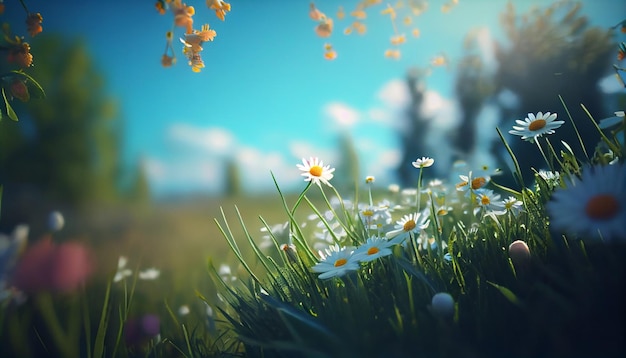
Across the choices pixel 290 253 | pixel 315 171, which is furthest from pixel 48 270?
pixel 315 171

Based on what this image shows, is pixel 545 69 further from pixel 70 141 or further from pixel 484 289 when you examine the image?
pixel 70 141

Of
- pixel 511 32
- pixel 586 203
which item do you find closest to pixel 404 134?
pixel 511 32

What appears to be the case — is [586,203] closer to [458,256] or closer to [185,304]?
[458,256]

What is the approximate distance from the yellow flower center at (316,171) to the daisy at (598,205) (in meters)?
0.61

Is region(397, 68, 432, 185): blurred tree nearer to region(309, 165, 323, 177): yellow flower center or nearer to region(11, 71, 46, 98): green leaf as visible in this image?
region(309, 165, 323, 177): yellow flower center

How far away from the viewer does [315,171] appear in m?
1.14

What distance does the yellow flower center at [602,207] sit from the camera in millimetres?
667

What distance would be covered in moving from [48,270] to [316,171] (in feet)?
3.45

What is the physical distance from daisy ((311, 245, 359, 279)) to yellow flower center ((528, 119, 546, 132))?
637 millimetres

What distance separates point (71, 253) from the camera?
1.70 m

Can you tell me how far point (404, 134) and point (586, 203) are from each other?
687 centimetres

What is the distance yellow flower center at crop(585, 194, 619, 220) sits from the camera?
67cm

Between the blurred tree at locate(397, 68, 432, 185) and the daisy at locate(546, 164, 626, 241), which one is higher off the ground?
the blurred tree at locate(397, 68, 432, 185)

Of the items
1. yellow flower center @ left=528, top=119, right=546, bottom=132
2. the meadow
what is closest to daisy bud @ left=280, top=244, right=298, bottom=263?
the meadow
